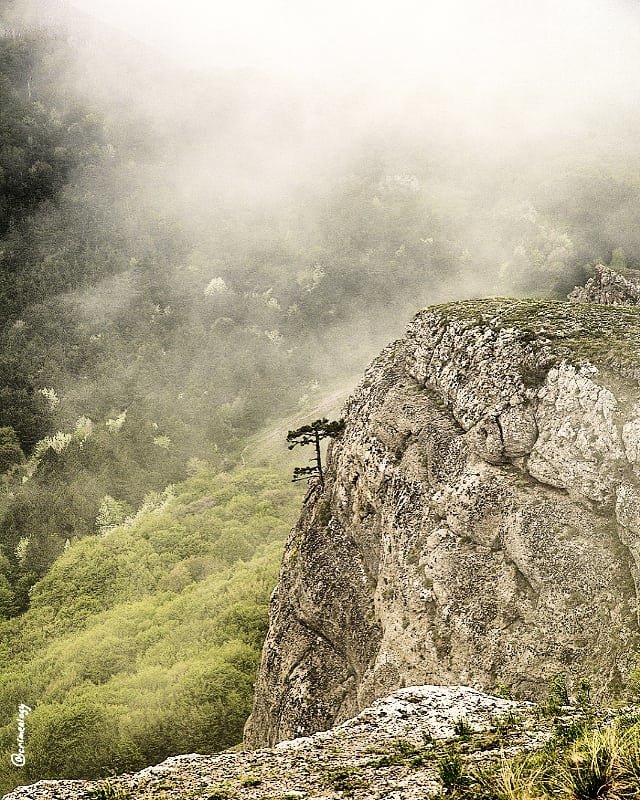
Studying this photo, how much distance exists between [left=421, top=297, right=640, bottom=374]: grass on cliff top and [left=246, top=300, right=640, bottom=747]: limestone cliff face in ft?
0.36

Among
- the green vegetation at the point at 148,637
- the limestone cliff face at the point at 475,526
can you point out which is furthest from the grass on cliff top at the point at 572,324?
the green vegetation at the point at 148,637

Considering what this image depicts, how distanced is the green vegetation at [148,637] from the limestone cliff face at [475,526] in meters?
26.2

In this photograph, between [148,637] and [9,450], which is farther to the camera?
[9,450]

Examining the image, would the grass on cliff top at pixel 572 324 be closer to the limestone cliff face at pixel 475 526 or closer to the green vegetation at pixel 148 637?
the limestone cliff face at pixel 475 526

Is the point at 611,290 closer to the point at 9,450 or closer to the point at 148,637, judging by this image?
the point at 148,637

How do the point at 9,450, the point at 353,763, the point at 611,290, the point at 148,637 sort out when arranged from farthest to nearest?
1. the point at 9,450
2. the point at 611,290
3. the point at 148,637
4. the point at 353,763

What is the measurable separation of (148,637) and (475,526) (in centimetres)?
6741

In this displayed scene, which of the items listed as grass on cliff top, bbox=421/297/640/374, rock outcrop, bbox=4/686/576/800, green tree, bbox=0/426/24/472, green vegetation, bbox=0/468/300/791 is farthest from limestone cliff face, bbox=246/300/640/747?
green tree, bbox=0/426/24/472

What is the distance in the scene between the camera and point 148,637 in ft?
258

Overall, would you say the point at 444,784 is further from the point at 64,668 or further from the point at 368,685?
the point at 64,668

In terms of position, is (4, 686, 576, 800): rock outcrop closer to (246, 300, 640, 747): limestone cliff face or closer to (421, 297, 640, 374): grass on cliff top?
(246, 300, 640, 747): limestone cliff face

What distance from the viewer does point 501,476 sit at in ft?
81.9

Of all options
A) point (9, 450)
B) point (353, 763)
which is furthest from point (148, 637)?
point (9, 450)

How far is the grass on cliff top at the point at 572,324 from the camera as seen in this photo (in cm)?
2406
